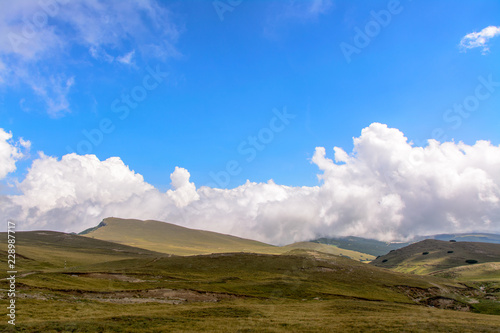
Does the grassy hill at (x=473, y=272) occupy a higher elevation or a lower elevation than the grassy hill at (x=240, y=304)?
lower

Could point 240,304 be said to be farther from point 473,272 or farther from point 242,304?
point 473,272

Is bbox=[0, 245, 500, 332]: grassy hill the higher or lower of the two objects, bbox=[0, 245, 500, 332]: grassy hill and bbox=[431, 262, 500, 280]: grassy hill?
the higher

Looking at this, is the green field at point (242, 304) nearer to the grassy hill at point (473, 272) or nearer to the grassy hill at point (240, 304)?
the grassy hill at point (240, 304)

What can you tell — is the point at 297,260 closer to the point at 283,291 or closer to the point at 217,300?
the point at 283,291

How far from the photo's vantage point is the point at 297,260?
130125 mm

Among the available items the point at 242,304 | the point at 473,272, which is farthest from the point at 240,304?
the point at 473,272

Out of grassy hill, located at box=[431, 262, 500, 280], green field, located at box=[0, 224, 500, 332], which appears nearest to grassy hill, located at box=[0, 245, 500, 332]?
green field, located at box=[0, 224, 500, 332]

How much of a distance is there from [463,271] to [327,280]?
473ft

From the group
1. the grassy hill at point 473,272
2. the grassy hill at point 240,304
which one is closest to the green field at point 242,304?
the grassy hill at point 240,304

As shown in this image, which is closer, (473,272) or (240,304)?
(240,304)

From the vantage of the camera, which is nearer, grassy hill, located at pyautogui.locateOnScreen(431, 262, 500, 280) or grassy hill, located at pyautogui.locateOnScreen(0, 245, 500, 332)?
grassy hill, located at pyautogui.locateOnScreen(0, 245, 500, 332)

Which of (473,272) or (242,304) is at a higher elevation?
(242,304)

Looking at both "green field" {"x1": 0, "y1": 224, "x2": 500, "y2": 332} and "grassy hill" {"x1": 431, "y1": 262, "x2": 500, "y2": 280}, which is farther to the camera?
"grassy hill" {"x1": 431, "y1": 262, "x2": 500, "y2": 280}

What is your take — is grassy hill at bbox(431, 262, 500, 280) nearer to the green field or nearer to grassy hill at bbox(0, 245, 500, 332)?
the green field
